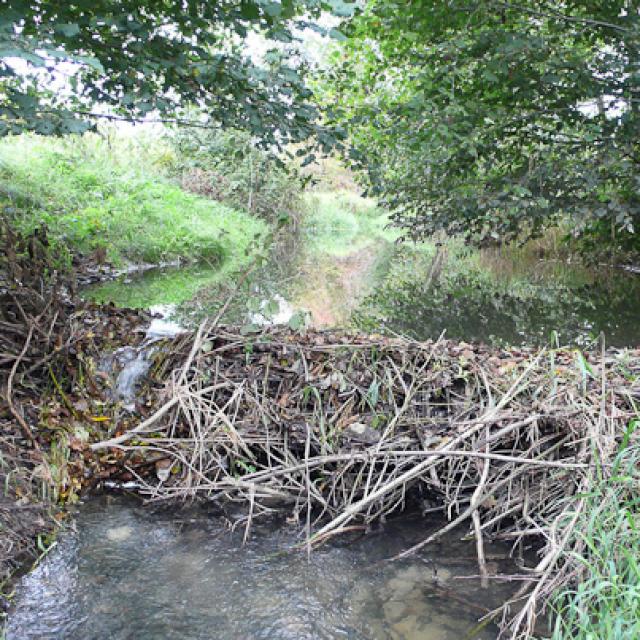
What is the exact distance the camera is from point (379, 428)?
3.84 m

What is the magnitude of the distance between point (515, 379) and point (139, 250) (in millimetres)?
10597

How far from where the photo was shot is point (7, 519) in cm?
305

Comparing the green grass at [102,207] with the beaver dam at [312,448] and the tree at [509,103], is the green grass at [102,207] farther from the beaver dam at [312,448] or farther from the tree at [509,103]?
the beaver dam at [312,448]

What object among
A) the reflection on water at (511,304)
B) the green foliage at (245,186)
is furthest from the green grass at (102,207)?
the reflection on water at (511,304)

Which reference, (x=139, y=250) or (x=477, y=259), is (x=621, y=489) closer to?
(x=139, y=250)

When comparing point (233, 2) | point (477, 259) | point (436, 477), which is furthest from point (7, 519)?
point (477, 259)

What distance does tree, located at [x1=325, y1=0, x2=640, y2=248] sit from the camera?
21.8ft

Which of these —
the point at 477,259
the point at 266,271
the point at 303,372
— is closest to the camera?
the point at 303,372

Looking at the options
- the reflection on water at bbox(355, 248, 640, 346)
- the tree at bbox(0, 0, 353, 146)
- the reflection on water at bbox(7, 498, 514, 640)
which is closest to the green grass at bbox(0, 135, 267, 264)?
the reflection on water at bbox(355, 248, 640, 346)

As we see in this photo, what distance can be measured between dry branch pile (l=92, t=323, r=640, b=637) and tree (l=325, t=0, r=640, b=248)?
280 cm

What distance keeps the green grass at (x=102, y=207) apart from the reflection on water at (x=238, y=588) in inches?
304

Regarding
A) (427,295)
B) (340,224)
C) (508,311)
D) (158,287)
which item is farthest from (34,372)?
(340,224)

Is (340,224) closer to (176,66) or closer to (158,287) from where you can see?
(158,287)

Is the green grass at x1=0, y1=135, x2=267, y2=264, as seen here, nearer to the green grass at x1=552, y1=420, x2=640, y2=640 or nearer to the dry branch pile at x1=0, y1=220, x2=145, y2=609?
the dry branch pile at x1=0, y1=220, x2=145, y2=609
